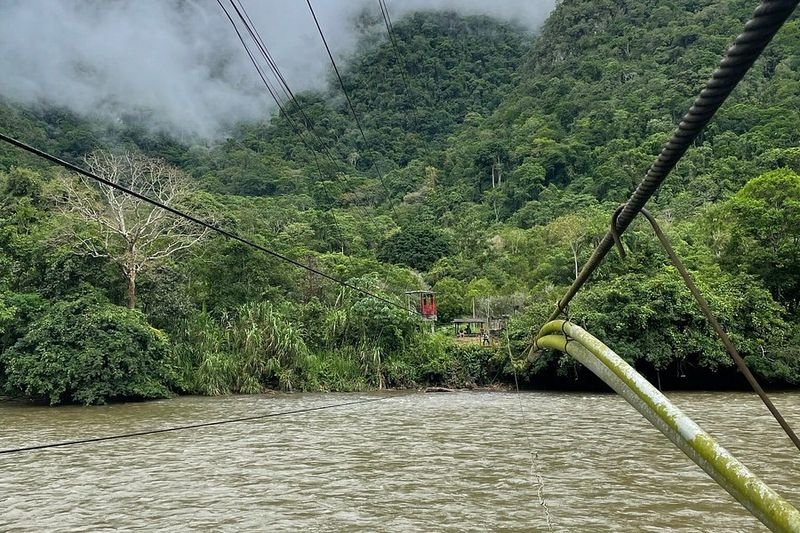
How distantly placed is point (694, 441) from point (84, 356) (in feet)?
61.6

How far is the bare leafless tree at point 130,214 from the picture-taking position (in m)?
19.9

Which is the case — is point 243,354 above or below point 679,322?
below

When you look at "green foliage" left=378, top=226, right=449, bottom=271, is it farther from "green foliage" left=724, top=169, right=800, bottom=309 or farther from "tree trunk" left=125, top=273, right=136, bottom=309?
"tree trunk" left=125, top=273, right=136, bottom=309

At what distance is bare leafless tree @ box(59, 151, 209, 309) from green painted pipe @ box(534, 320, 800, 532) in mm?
19468

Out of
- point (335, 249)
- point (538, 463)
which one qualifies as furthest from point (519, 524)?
point (335, 249)

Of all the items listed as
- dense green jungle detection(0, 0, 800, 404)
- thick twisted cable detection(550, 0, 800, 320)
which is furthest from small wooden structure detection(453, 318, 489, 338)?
thick twisted cable detection(550, 0, 800, 320)

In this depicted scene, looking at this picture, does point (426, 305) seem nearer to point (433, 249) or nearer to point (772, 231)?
point (772, 231)

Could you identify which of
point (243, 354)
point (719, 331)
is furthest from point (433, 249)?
point (719, 331)

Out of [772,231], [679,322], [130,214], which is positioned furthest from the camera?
[772,231]

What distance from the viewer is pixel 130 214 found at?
21047mm

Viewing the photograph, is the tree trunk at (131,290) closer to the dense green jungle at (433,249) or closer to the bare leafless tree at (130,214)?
the bare leafless tree at (130,214)

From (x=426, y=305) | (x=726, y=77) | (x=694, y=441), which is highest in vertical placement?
(x=426, y=305)

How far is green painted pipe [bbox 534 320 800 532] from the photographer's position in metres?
1.50

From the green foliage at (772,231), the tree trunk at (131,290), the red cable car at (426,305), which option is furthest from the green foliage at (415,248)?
the tree trunk at (131,290)
